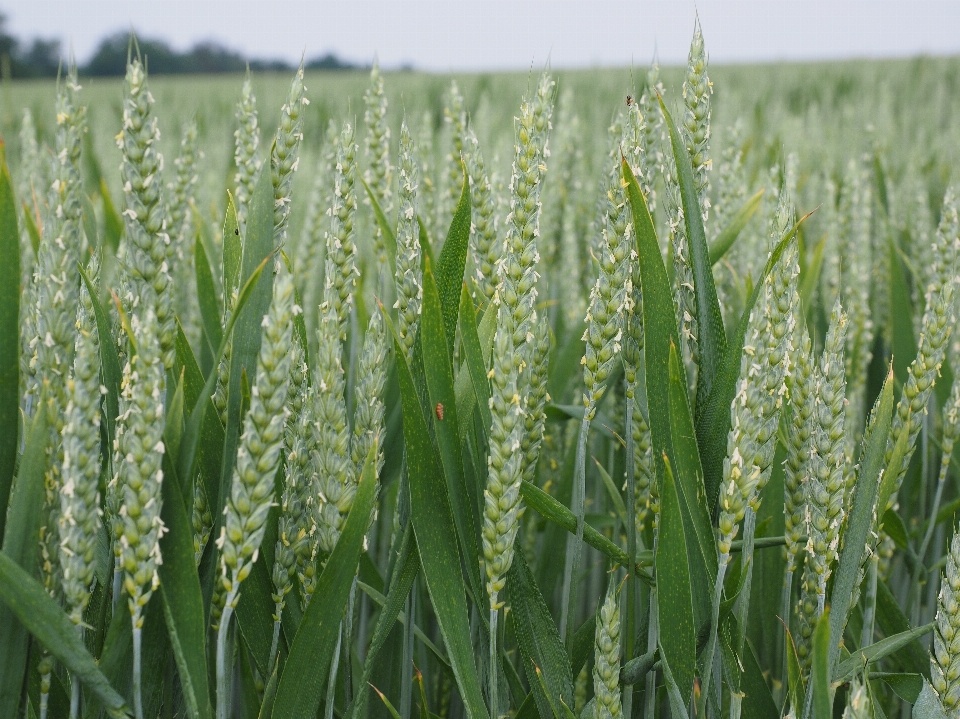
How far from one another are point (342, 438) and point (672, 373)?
1.00 feet

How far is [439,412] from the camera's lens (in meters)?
0.76

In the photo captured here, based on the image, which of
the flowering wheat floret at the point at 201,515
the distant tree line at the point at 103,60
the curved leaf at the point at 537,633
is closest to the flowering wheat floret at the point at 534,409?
the curved leaf at the point at 537,633

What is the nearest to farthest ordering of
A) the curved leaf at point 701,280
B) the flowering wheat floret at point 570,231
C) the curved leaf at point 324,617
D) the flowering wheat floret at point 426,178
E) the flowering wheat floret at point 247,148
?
1. the curved leaf at point 324,617
2. the curved leaf at point 701,280
3. the flowering wheat floret at point 247,148
4. the flowering wheat floret at point 426,178
5. the flowering wheat floret at point 570,231

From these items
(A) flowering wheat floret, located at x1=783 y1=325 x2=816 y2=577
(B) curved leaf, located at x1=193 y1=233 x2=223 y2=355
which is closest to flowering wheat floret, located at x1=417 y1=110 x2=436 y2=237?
(B) curved leaf, located at x1=193 y1=233 x2=223 y2=355

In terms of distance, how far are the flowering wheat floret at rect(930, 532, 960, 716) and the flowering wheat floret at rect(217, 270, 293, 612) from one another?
637mm

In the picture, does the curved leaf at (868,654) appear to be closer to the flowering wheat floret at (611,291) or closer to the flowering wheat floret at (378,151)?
the flowering wheat floret at (611,291)

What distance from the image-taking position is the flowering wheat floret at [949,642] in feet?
2.41

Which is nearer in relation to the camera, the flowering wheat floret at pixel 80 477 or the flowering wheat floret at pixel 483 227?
the flowering wheat floret at pixel 80 477

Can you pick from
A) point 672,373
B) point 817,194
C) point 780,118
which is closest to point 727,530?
point 672,373

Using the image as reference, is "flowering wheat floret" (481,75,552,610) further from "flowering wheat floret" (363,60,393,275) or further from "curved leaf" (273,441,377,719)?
"flowering wheat floret" (363,60,393,275)

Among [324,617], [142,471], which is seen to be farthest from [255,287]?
[324,617]

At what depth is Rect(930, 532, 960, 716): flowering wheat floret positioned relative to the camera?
73 cm

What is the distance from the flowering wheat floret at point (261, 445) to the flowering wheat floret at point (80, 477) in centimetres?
11

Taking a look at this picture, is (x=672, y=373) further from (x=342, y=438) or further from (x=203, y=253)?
(x=203, y=253)
